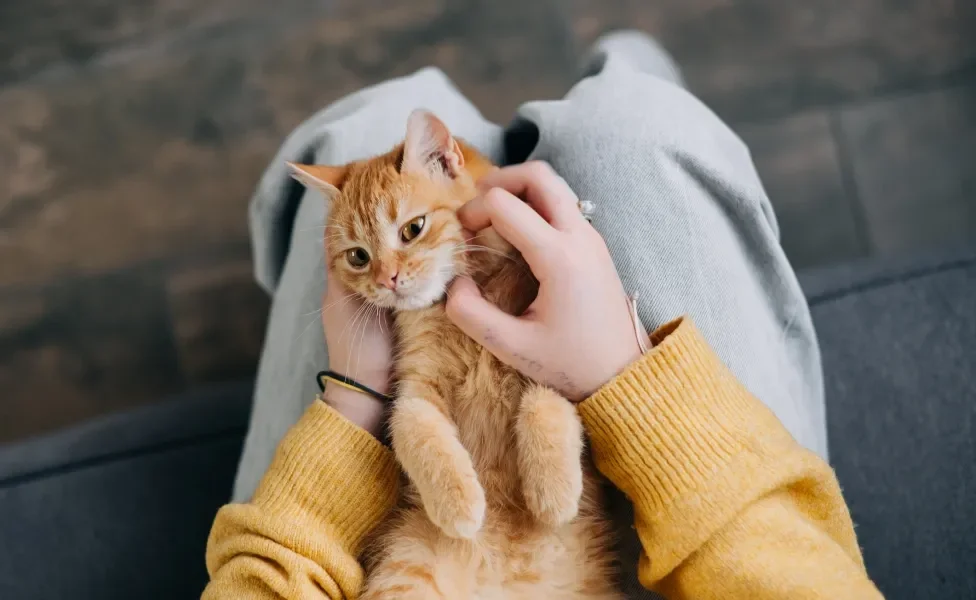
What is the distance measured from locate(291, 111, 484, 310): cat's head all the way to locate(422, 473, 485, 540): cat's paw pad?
0.28 meters

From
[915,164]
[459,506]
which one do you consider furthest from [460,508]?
[915,164]

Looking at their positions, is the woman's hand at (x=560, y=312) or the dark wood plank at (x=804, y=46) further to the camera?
the dark wood plank at (x=804, y=46)

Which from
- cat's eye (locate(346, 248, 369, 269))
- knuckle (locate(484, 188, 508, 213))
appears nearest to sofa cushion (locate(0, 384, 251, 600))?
cat's eye (locate(346, 248, 369, 269))

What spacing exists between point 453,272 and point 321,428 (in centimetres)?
29

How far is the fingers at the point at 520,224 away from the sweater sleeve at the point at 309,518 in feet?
1.17

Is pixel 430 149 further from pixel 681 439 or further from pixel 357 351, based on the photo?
pixel 681 439

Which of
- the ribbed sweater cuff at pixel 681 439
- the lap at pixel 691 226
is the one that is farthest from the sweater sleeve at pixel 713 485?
the lap at pixel 691 226

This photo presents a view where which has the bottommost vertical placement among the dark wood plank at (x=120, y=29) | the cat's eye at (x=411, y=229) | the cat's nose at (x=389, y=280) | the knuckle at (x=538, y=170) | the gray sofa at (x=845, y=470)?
the gray sofa at (x=845, y=470)

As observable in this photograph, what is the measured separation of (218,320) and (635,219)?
1.35 metres

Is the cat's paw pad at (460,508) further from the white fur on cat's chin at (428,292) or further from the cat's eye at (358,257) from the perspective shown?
the cat's eye at (358,257)

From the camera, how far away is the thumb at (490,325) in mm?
926

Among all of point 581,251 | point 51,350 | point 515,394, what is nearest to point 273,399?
point 515,394

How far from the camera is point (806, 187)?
196 centimetres

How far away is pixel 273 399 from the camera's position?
1.25m
